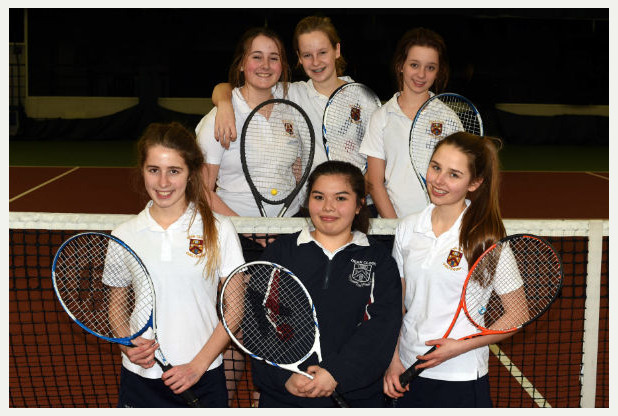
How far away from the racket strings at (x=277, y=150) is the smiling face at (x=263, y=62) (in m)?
0.11

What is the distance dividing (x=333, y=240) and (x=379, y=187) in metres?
0.68

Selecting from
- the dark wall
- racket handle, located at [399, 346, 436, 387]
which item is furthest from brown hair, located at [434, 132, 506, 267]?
the dark wall

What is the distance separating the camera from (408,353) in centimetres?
221

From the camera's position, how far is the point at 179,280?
2139mm

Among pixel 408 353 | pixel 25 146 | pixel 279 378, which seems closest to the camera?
pixel 279 378

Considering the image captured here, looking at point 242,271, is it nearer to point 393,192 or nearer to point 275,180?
point 275,180

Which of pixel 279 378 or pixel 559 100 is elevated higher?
pixel 559 100

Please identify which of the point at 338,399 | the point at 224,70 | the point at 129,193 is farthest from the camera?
the point at 224,70

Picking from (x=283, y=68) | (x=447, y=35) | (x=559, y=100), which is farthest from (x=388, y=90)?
(x=283, y=68)

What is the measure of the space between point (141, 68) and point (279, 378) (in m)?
13.4

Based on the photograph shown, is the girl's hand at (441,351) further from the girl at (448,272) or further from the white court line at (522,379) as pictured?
the white court line at (522,379)

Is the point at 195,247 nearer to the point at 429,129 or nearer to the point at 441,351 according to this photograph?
the point at 441,351

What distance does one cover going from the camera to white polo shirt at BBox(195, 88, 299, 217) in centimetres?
Result: 273

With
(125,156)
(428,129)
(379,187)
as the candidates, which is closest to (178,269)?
(379,187)
